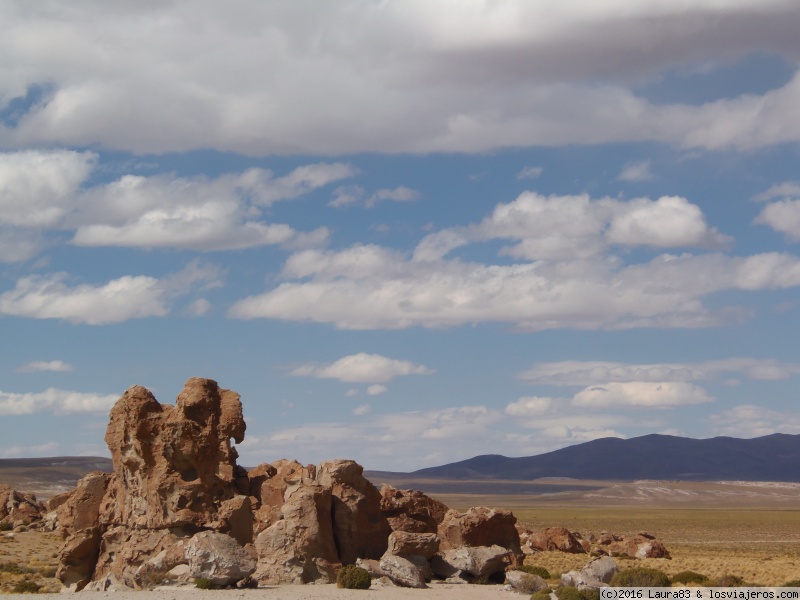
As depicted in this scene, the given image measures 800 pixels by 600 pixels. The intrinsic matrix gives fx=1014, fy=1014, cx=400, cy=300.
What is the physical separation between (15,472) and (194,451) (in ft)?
538

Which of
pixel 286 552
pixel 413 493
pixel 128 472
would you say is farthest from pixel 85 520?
pixel 413 493

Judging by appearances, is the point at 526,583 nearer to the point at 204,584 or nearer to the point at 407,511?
the point at 407,511

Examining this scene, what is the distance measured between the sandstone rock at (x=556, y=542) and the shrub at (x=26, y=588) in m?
30.9

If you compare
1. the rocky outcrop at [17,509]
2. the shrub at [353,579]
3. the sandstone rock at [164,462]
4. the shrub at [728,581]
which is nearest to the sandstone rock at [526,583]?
the shrub at [353,579]

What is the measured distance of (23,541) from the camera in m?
51.1

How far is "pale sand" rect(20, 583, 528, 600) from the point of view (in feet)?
91.4

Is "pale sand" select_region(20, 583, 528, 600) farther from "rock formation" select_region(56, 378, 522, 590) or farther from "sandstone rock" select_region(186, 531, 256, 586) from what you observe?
"rock formation" select_region(56, 378, 522, 590)

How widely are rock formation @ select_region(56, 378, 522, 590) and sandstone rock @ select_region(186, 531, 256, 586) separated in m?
0.88

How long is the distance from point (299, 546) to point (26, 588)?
33.5ft

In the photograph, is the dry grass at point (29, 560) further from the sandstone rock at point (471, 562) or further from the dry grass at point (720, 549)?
the dry grass at point (720, 549)

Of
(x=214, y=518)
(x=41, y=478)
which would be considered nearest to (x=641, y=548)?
(x=214, y=518)

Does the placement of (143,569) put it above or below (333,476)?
below

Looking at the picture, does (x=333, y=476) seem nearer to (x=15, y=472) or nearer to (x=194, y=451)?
(x=194, y=451)

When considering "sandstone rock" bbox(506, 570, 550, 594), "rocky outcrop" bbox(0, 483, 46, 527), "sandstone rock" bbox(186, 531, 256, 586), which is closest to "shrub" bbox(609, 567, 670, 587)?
"sandstone rock" bbox(506, 570, 550, 594)
